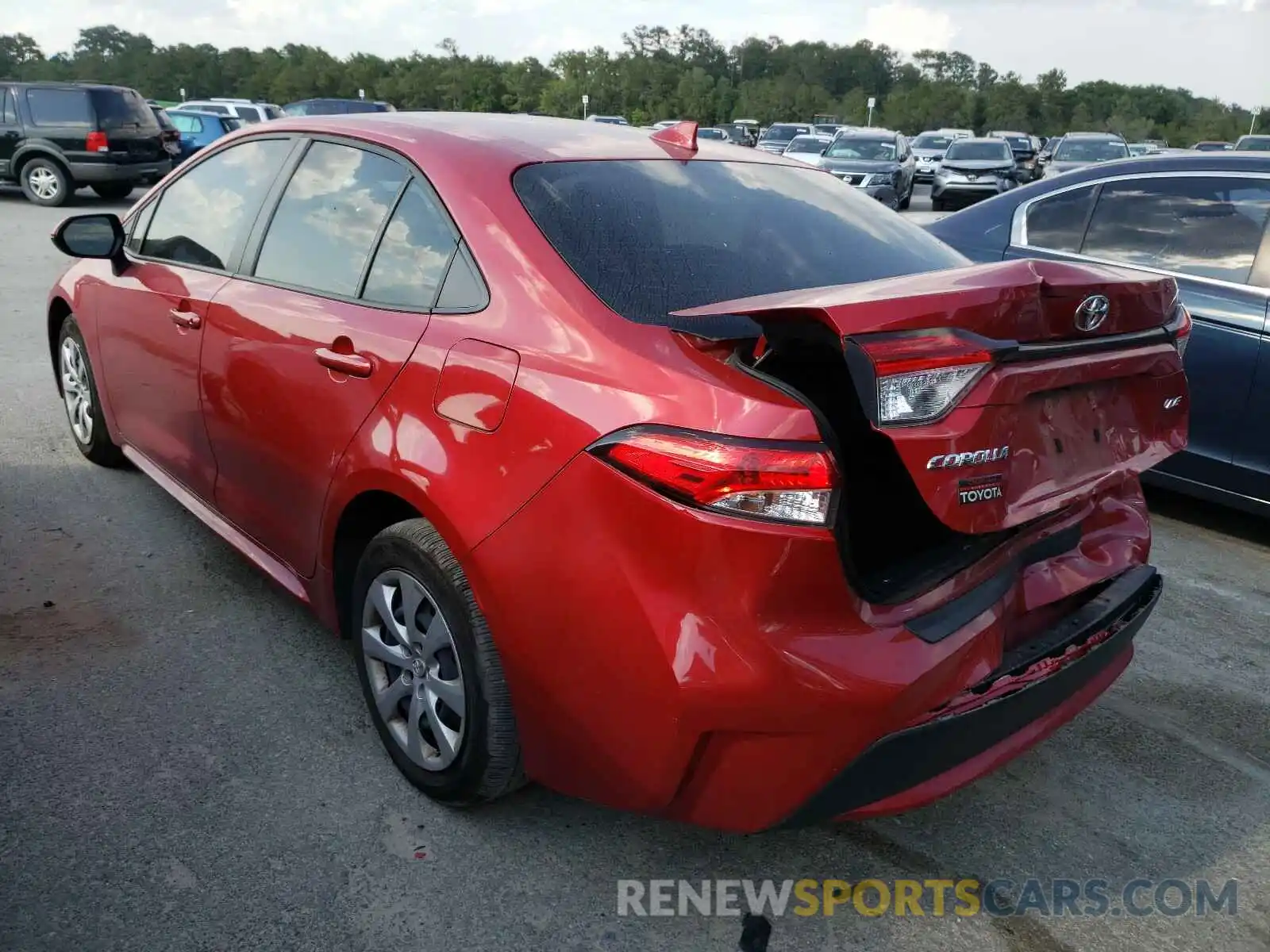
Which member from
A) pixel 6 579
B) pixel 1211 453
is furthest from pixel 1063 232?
pixel 6 579

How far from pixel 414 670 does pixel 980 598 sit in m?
1.35

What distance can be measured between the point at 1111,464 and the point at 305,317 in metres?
2.07

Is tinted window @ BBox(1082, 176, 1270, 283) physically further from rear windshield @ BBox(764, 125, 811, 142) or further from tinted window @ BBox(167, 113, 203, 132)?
rear windshield @ BBox(764, 125, 811, 142)

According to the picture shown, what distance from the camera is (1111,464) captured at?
2.29 m

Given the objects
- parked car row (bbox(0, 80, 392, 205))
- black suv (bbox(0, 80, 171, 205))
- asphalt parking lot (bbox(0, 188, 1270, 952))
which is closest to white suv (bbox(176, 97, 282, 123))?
parked car row (bbox(0, 80, 392, 205))

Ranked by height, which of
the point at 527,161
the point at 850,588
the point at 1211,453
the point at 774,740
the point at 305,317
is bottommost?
the point at 1211,453

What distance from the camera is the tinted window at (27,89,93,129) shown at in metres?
16.0

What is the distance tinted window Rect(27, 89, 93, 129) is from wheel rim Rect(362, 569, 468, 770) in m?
16.4

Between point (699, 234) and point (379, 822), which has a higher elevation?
point (699, 234)

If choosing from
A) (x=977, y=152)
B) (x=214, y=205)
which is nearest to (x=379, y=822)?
(x=214, y=205)

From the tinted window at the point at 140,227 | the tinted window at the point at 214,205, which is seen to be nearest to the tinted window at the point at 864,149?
the tinted window at the point at 140,227

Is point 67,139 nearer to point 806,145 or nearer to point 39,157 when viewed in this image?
point 39,157

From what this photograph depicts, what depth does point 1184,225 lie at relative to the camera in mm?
4742

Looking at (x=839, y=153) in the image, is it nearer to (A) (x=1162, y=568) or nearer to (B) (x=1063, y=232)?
(B) (x=1063, y=232)
